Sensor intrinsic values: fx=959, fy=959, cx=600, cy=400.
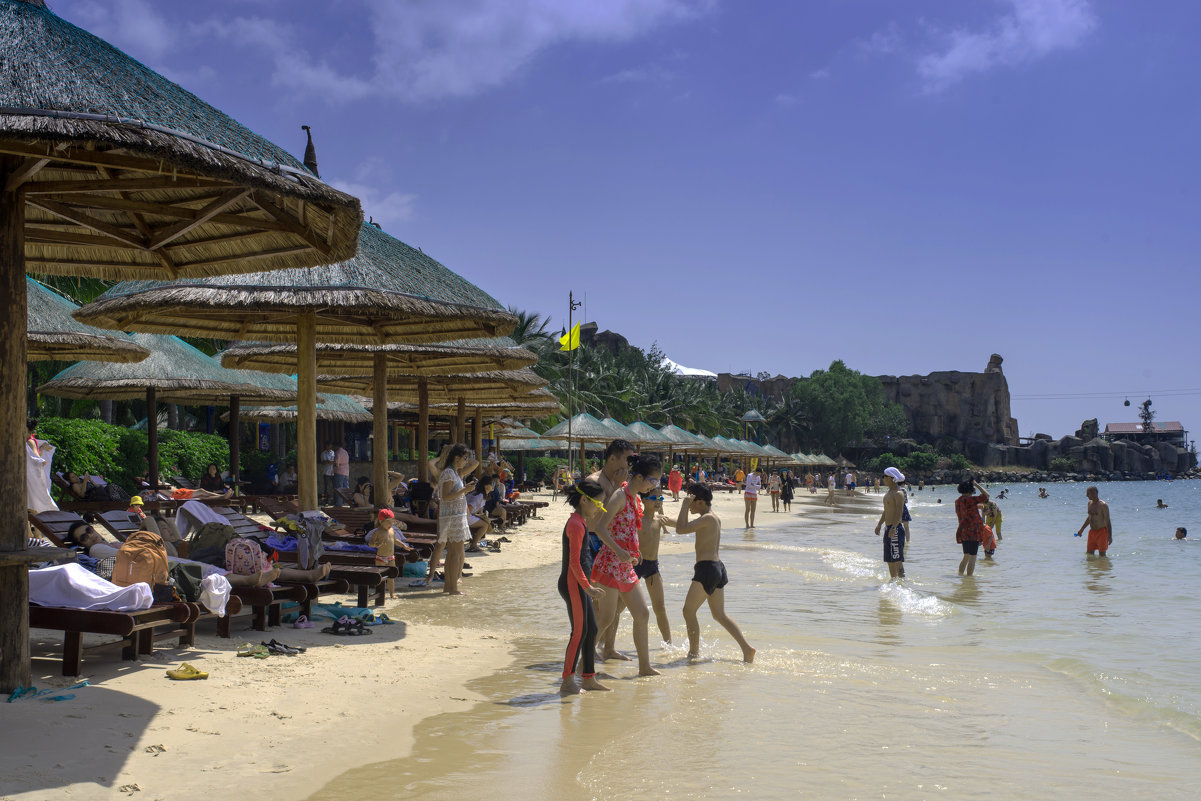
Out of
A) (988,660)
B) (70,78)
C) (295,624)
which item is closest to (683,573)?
(988,660)

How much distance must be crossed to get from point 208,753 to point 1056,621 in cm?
909

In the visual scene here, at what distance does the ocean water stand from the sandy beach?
0.27 metres

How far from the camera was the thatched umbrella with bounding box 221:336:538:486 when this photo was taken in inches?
447

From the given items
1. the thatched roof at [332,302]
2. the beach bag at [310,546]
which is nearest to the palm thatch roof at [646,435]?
the thatched roof at [332,302]

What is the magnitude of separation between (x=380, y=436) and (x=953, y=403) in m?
107

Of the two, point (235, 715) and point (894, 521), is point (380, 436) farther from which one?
point (235, 715)

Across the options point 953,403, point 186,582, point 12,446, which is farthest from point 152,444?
point 953,403

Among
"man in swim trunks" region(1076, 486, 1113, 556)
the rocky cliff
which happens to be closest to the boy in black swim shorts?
"man in swim trunks" region(1076, 486, 1113, 556)

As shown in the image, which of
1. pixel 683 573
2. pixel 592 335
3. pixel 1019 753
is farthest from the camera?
pixel 592 335

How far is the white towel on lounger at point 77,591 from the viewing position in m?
5.36

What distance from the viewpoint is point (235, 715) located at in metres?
4.94

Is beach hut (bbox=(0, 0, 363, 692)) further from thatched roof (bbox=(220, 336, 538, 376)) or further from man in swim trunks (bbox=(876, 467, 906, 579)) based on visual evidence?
man in swim trunks (bbox=(876, 467, 906, 579))

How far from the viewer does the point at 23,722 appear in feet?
14.3

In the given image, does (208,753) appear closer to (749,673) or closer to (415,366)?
(749,673)
